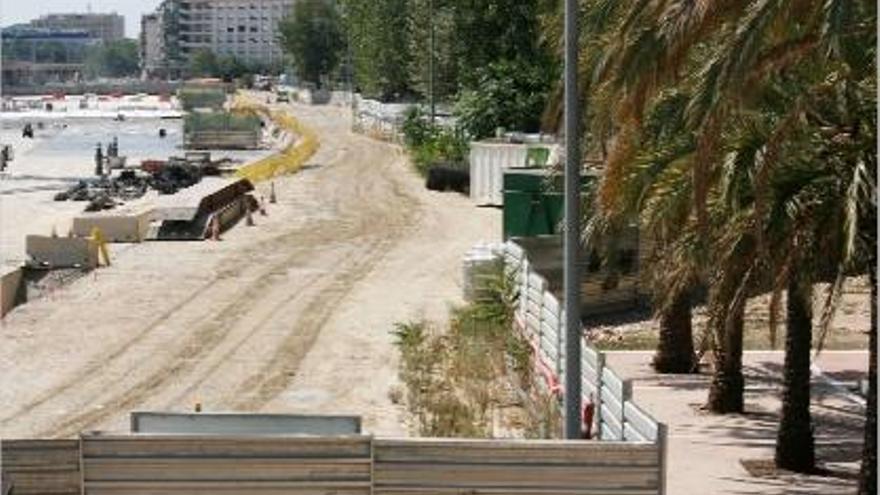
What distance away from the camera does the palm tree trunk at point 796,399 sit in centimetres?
1512

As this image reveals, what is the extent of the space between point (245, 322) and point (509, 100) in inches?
1363

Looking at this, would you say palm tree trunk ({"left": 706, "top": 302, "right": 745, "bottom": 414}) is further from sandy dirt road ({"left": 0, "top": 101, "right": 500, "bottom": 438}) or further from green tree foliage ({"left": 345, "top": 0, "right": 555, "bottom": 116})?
green tree foliage ({"left": 345, "top": 0, "right": 555, "bottom": 116})

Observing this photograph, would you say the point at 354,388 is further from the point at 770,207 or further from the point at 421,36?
the point at 421,36

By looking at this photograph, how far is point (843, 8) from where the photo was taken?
30.0 feet

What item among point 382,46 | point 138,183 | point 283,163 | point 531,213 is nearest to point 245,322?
point 531,213

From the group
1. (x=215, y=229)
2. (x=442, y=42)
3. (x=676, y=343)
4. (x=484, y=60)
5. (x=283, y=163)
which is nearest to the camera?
(x=676, y=343)

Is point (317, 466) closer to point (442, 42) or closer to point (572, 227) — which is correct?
point (572, 227)

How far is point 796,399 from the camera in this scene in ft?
50.8

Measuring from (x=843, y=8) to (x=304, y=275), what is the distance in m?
27.9

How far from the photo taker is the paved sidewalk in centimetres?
1520

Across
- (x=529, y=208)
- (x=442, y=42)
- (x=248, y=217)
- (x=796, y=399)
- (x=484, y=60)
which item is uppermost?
(x=442, y=42)

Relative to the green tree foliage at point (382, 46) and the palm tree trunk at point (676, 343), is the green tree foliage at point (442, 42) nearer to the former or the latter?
the green tree foliage at point (382, 46)

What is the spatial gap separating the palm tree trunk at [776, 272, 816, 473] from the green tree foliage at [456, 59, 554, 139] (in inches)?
1791

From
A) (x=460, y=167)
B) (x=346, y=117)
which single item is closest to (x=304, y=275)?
(x=460, y=167)
